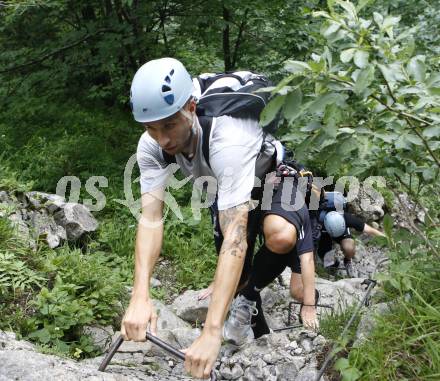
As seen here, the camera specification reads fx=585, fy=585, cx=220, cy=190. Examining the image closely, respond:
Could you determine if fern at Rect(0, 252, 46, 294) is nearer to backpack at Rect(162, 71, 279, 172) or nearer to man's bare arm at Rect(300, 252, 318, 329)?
backpack at Rect(162, 71, 279, 172)

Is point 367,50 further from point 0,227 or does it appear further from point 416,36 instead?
point 416,36

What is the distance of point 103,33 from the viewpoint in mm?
7781

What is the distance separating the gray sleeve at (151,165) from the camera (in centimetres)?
347

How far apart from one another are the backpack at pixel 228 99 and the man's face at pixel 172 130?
9cm

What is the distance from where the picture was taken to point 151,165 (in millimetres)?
3525

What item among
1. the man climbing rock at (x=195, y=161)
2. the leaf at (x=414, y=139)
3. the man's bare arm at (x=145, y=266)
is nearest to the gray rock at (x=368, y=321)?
the man climbing rock at (x=195, y=161)

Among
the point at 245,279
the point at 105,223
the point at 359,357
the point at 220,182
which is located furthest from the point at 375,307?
the point at 105,223

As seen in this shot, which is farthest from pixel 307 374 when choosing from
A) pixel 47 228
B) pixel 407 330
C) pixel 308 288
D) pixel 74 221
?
pixel 74 221

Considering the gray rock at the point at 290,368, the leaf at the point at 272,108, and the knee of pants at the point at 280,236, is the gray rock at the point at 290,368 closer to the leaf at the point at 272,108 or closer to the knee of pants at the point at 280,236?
the knee of pants at the point at 280,236

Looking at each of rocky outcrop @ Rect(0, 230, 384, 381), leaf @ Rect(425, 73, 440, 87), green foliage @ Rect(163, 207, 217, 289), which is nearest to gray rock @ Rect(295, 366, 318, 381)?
rocky outcrop @ Rect(0, 230, 384, 381)

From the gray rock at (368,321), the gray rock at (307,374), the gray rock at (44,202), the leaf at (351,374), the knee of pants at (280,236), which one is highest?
the leaf at (351,374)

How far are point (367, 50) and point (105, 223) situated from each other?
5041 millimetres

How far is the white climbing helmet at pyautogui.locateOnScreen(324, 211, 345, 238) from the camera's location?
6656 millimetres

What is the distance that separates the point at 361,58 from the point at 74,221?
444 centimetres
